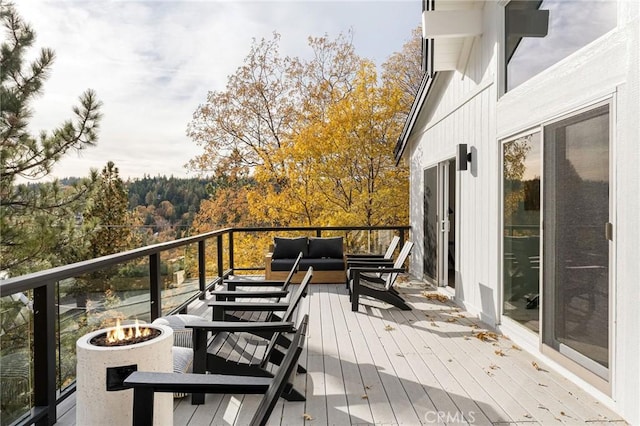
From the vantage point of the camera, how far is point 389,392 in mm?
3299

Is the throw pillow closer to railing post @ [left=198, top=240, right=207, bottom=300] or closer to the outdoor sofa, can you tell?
the outdoor sofa

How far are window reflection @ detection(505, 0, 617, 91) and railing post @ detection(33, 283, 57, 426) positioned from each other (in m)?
3.91

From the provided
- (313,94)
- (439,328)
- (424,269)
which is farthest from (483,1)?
(313,94)

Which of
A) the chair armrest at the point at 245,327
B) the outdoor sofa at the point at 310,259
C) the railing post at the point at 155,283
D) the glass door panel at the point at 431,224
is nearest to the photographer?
the chair armrest at the point at 245,327

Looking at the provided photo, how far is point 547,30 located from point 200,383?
3997 mm

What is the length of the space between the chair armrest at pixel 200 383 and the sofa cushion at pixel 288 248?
21.9 feet

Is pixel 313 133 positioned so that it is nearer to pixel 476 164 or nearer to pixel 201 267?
pixel 201 267

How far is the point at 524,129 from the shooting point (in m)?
4.23

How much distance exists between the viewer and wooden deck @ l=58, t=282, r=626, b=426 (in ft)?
9.48

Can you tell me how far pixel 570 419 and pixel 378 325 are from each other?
2.57 m

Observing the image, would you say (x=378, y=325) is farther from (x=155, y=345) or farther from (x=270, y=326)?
(x=155, y=345)

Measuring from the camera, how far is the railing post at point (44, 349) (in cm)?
260

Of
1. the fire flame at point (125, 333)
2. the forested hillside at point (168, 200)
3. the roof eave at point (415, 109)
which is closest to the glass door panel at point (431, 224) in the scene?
the roof eave at point (415, 109)

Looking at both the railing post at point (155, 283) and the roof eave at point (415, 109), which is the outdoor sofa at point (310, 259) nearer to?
the roof eave at point (415, 109)
